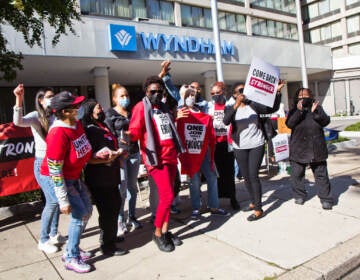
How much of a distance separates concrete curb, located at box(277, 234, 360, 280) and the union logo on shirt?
2.14m

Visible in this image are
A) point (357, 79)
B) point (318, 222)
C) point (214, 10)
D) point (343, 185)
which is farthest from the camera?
point (357, 79)

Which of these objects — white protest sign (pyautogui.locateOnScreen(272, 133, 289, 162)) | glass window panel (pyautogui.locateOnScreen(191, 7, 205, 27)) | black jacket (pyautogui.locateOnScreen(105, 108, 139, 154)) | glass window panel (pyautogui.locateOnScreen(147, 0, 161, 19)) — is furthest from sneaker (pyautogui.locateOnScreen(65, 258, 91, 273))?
glass window panel (pyautogui.locateOnScreen(191, 7, 205, 27))

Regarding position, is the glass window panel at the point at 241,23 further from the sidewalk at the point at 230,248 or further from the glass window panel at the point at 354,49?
the sidewalk at the point at 230,248

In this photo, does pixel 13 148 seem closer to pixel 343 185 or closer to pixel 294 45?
pixel 343 185

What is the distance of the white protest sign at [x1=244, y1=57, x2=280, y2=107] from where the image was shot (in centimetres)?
474

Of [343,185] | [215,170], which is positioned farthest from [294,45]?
[215,170]

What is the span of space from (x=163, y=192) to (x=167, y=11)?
63.3 ft

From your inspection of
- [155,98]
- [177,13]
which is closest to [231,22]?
[177,13]

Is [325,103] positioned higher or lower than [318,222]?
higher

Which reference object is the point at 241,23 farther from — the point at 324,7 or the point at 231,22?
the point at 324,7

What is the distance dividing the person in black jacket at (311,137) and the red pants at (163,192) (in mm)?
2248

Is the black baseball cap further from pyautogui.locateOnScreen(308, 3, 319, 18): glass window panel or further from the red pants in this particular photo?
pyautogui.locateOnScreen(308, 3, 319, 18): glass window panel

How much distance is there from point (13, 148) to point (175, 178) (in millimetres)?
2824

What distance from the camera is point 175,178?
14.4 feet
